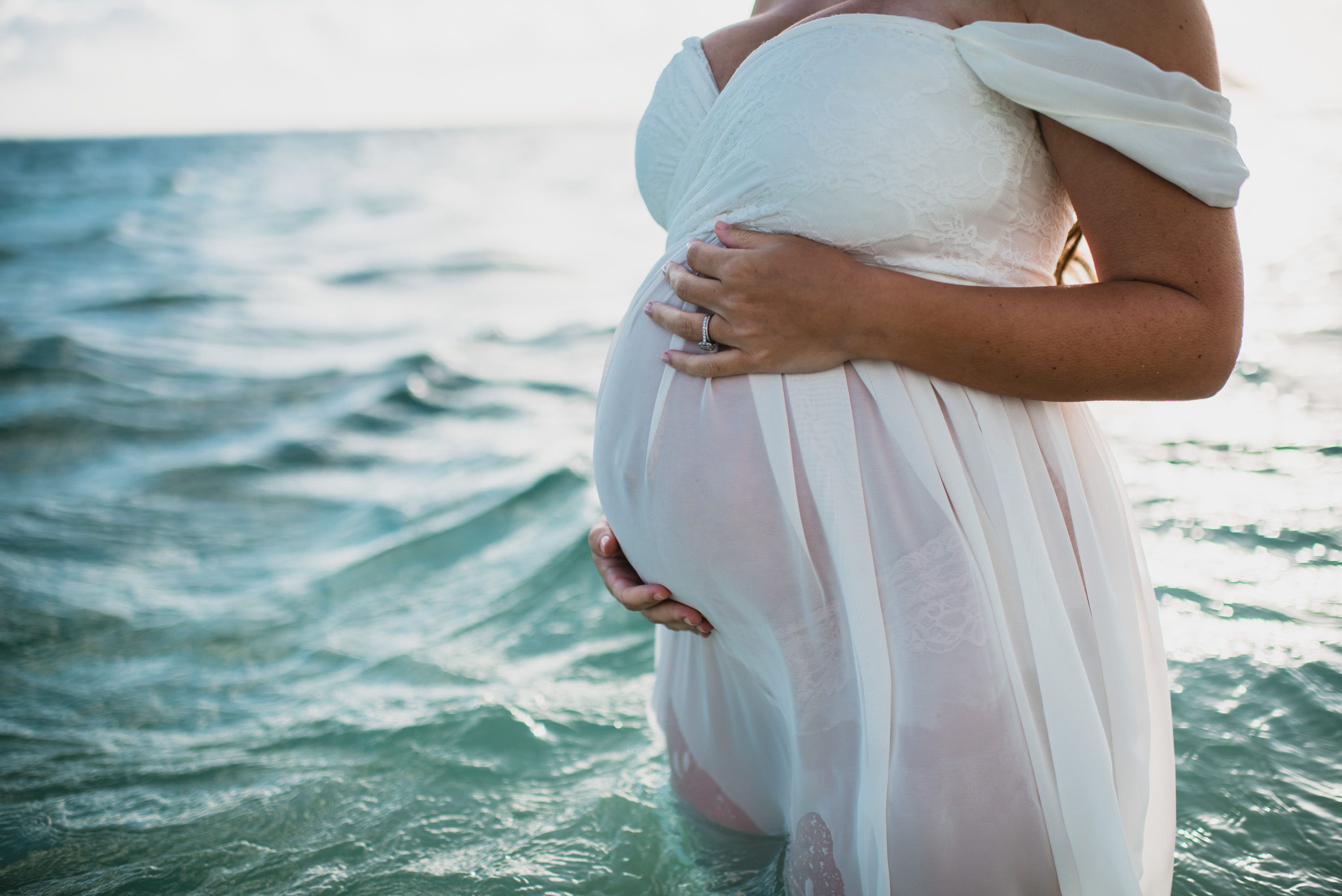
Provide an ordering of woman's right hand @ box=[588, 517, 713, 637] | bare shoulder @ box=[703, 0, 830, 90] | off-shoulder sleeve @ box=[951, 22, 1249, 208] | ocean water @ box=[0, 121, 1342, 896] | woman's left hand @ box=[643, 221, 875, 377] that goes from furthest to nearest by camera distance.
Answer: ocean water @ box=[0, 121, 1342, 896] → bare shoulder @ box=[703, 0, 830, 90] → woman's right hand @ box=[588, 517, 713, 637] → woman's left hand @ box=[643, 221, 875, 377] → off-shoulder sleeve @ box=[951, 22, 1249, 208]

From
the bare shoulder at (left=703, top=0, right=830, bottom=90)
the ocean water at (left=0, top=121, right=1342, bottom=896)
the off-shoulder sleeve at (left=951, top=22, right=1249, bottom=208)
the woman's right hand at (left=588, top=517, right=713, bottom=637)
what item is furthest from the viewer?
the ocean water at (left=0, top=121, right=1342, bottom=896)

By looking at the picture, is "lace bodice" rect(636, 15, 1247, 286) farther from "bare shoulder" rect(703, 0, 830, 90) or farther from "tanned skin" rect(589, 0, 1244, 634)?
"bare shoulder" rect(703, 0, 830, 90)

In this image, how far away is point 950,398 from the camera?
1141 mm

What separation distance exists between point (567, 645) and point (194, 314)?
863 cm

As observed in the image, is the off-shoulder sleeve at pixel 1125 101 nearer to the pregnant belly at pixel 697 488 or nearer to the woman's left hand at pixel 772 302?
the woman's left hand at pixel 772 302

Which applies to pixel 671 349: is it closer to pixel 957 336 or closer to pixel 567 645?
pixel 957 336

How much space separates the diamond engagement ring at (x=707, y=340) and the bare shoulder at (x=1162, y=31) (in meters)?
0.57

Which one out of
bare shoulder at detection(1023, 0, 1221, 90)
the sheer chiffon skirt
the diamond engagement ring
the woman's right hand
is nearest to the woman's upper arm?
bare shoulder at detection(1023, 0, 1221, 90)

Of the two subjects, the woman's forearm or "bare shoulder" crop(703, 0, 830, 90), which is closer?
the woman's forearm

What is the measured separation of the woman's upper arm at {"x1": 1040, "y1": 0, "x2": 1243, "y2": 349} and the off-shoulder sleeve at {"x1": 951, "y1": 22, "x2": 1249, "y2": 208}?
0.07 ft

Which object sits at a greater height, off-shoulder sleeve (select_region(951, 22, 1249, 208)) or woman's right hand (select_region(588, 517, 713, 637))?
off-shoulder sleeve (select_region(951, 22, 1249, 208))

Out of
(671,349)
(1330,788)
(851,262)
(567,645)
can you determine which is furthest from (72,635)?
(1330,788)

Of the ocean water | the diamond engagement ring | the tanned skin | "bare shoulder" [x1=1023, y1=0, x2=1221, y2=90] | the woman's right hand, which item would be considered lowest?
the ocean water

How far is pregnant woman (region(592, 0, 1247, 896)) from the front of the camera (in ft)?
3.37
